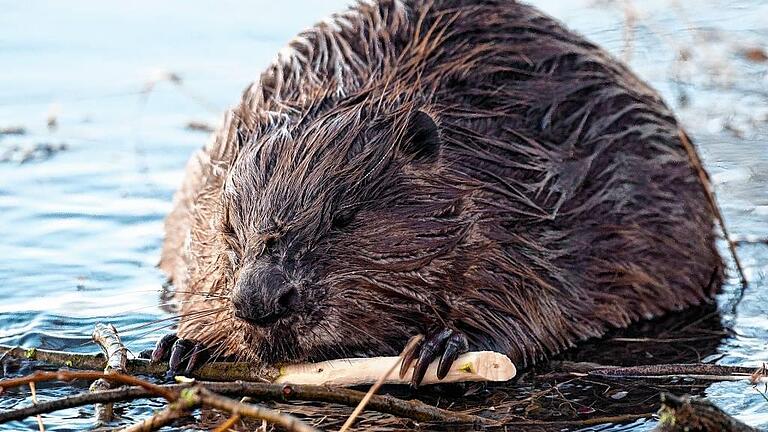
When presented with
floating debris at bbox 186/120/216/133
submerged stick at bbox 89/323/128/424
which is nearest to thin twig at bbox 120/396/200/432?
submerged stick at bbox 89/323/128/424

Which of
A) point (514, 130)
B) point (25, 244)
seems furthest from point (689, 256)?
point (25, 244)

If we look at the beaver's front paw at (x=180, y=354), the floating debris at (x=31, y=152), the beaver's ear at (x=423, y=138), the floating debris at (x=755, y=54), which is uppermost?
the beaver's ear at (x=423, y=138)

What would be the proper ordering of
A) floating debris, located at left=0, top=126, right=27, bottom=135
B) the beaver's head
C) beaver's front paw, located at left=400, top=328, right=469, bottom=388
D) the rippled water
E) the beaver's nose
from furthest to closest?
floating debris, located at left=0, top=126, right=27, bottom=135, the rippled water, beaver's front paw, located at left=400, top=328, right=469, bottom=388, the beaver's head, the beaver's nose

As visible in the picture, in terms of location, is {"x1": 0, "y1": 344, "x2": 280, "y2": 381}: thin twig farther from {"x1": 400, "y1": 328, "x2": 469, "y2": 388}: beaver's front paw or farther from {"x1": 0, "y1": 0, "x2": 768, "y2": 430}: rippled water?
{"x1": 400, "y1": 328, "x2": 469, "y2": 388}: beaver's front paw

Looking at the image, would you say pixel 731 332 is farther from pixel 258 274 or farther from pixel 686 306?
pixel 258 274

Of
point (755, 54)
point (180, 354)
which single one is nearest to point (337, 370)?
point (180, 354)

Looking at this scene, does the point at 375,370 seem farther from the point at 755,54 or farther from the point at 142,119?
the point at 755,54

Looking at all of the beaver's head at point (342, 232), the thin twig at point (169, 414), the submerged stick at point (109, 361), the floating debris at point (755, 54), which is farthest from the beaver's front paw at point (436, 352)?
the floating debris at point (755, 54)

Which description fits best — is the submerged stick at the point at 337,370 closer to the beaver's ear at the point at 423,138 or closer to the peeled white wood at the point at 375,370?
the peeled white wood at the point at 375,370

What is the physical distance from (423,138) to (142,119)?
10.8ft

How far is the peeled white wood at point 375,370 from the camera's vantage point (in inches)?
148

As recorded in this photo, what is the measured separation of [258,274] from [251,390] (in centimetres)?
41

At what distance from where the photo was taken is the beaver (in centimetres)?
387

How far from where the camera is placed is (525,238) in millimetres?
4305
